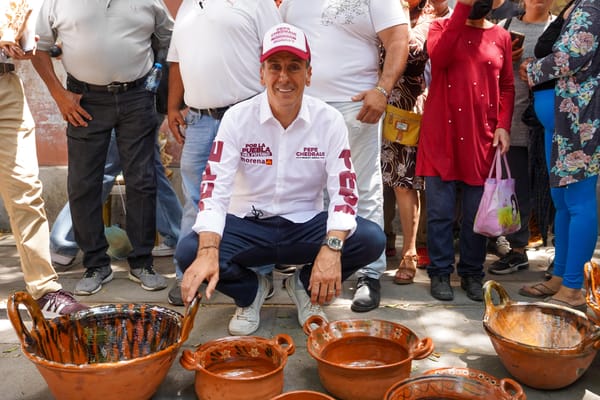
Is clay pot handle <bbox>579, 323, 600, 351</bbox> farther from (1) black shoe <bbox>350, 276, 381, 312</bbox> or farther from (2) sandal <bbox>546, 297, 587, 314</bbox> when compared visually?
(1) black shoe <bbox>350, 276, 381, 312</bbox>

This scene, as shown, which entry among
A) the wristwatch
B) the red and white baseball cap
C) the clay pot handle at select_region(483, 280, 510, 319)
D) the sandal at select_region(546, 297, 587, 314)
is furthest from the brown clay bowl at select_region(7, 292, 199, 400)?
the sandal at select_region(546, 297, 587, 314)

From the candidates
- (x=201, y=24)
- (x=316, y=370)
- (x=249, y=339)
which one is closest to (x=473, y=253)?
(x=316, y=370)

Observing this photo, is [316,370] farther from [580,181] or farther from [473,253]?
[580,181]

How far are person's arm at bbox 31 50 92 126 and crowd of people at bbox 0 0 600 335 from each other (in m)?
0.01

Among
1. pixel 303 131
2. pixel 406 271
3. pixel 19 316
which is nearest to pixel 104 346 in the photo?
pixel 19 316

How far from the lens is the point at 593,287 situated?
272 cm

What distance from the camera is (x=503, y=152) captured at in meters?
3.65

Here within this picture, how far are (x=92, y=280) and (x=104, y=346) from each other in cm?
135

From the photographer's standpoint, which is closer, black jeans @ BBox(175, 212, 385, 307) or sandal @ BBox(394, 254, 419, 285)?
black jeans @ BBox(175, 212, 385, 307)

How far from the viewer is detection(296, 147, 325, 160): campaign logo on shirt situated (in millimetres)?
3096

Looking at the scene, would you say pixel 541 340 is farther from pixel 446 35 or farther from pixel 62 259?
pixel 62 259

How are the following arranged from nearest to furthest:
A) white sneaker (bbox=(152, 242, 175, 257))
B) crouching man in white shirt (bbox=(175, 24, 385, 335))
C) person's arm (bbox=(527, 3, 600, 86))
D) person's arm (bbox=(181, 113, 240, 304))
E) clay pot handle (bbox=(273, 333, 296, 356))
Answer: clay pot handle (bbox=(273, 333, 296, 356)), person's arm (bbox=(181, 113, 240, 304)), crouching man in white shirt (bbox=(175, 24, 385, 335)), person's arm (bbox=(527, 3, 600, 86)), white sneaker (bbox=(152, 242, 175, 257))

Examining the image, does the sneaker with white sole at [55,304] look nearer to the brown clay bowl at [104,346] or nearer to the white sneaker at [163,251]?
the brown clay bowl at [104,346]

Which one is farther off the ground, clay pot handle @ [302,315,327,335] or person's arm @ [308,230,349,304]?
person's arm @ [308,230,349,304]
